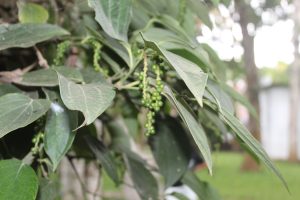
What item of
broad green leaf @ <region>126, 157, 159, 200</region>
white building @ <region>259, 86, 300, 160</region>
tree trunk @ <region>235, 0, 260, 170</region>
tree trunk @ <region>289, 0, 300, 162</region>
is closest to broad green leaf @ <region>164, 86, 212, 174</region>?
broad green leaf @ <region>126, 157, 159, 200</region>

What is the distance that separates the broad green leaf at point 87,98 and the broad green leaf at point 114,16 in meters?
0.07

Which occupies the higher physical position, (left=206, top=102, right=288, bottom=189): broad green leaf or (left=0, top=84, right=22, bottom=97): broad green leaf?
(left=0, top=84, right=22, bottom=97): broad green leaf

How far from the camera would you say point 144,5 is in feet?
1.83

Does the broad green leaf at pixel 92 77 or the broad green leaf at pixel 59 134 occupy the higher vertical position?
the broad green leaf at pixel 92 77

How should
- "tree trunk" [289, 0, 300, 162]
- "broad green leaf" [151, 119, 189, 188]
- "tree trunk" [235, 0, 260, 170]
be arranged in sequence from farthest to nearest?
"tree trunk" [289, 0, 300, 162] → "tree trunk" [235, 0, 260, 170] → "broad green leaf" [151, 119, 189, 188]

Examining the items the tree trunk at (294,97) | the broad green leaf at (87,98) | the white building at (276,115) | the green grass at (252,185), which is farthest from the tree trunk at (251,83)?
the broad green leaf at (87,98)

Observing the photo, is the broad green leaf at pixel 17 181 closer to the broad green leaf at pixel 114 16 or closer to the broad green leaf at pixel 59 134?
the broad green leaf at pixel 59 134

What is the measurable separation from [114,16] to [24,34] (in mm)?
90

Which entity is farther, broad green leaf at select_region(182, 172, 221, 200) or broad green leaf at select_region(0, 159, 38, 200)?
broad green leaf at select_region(182, 172, 221, 200)

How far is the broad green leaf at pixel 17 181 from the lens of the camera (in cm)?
32

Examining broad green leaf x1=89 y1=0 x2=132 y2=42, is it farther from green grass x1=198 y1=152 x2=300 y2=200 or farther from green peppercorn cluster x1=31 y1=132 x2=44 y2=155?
green grass x1=198 y1=152 x2=300 y2=200

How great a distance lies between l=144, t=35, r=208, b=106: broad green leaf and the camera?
0.30m

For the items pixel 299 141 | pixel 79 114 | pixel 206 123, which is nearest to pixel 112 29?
pixel 79 114

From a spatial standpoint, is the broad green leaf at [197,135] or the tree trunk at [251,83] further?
the tree trunk at [251,83]
